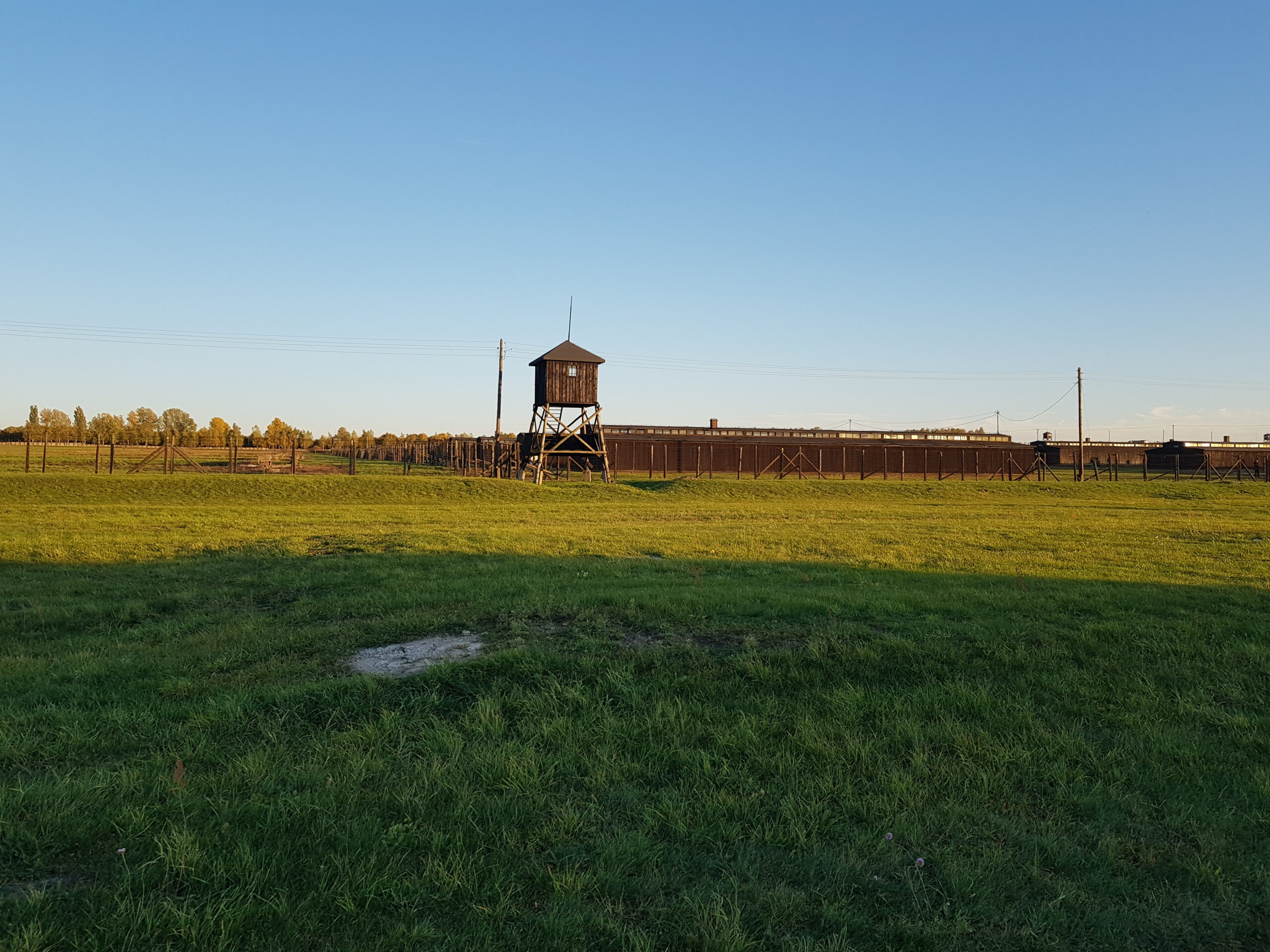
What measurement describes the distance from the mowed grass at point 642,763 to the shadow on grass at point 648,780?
23mm

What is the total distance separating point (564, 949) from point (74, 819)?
8.94 feet

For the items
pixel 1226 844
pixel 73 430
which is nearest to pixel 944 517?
pixel 1226 844

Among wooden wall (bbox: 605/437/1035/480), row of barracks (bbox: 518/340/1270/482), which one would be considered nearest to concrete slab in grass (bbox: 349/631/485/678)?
row of barracks (bbox: 518/340/1270/482)

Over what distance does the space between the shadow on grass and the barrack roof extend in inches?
1423

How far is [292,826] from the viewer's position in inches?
164

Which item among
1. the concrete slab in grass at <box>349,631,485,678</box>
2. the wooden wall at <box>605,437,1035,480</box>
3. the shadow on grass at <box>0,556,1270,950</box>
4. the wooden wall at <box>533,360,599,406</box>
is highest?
the wooden wall at <box>533,360,599,406</box>

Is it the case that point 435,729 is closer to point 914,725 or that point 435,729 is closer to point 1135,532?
point 914,725

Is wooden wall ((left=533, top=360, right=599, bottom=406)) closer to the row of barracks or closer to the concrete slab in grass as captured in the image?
the row of barracks

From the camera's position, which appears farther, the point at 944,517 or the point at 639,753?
the point at 944,517

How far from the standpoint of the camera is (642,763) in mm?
5078

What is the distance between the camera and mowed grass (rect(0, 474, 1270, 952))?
11.5 feet

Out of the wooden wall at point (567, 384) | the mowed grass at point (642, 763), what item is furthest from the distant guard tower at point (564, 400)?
the mowed grass at point (642, 763)

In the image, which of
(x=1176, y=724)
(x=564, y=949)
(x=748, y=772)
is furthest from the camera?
(x=1176, y=724)

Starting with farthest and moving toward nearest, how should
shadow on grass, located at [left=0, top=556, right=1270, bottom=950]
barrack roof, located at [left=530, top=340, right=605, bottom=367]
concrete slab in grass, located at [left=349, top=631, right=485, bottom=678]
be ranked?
barrack roof, located at [left=530, top=340, right=605, bottom=367] → concrete slab in grass, located at [left=349, top=631, right=485, bottom=678] → shadow on grass, located at [left=0, top=556, right=1270, bottom=950]
